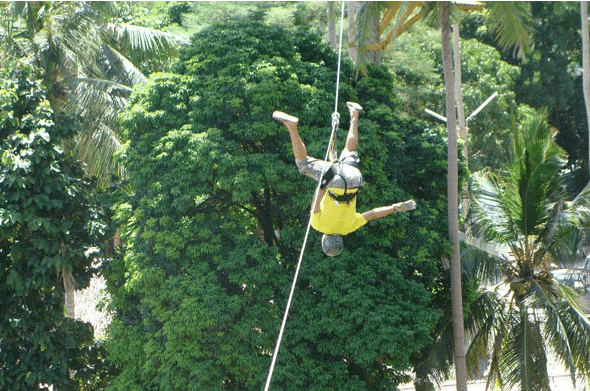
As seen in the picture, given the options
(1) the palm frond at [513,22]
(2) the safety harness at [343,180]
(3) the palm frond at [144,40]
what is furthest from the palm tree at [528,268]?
(3) the palm frond at [144,40]

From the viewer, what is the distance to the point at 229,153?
45.0 ft

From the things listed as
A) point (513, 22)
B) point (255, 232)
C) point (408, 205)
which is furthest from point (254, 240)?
point (513, 22)

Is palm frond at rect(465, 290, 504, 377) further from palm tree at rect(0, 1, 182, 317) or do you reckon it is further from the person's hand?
palm tree at rect(0, 1, 182, 317)

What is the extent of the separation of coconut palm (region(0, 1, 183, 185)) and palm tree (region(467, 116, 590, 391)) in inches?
259

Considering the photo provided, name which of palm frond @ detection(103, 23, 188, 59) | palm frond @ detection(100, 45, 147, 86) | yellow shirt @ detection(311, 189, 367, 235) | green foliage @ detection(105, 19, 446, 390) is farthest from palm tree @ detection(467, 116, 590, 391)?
palm frond @ detection(100, 45, 147, 86)

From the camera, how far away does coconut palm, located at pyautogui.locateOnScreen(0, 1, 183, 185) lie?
15.9 metres

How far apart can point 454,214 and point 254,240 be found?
306 centimetres

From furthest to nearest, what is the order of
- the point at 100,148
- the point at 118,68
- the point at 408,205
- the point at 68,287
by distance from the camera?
1. the point at 118,68
2. the point at 100,148
3. the point at 68,287
4. the point at 408,205

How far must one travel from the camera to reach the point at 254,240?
44.4ft

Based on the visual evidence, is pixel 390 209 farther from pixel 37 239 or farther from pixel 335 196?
pixel 37 239

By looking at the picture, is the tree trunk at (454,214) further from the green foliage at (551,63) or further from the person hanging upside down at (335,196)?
the green foliage at (551,63)

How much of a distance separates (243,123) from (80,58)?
13.3ft

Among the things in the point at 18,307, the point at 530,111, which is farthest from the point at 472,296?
the point at 530,111

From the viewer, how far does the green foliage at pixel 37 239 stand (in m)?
13.9
